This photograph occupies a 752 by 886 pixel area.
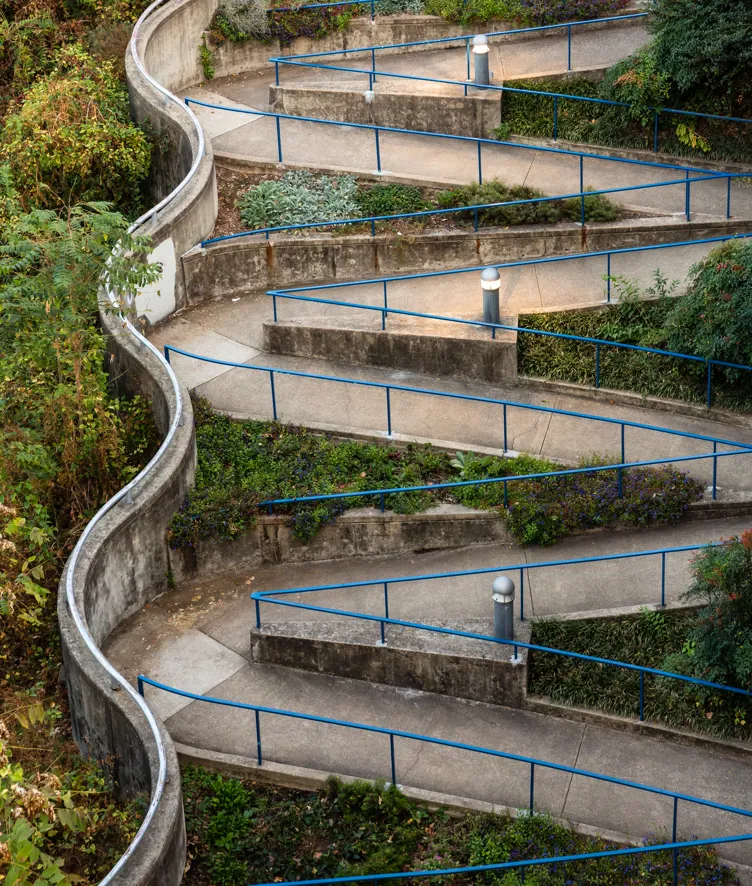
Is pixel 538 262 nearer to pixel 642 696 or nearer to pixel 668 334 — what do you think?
pixel 668 334

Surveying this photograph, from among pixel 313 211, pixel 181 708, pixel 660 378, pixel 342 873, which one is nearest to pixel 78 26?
pixel 313 211

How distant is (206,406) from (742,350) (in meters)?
6.38

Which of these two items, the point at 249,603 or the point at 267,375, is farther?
the point at 267,375

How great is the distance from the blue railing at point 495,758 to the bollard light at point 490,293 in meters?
5.85

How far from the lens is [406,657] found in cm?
1489

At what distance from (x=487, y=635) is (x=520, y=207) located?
289 inches

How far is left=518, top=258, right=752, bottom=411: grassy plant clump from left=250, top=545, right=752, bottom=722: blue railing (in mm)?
2651

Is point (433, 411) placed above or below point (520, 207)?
below

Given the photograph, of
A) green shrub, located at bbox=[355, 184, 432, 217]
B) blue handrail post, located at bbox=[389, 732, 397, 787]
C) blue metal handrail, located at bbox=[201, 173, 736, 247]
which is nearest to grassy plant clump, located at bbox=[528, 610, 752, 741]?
blue handrail post, located at bbox=[389, 732, 397, 787]

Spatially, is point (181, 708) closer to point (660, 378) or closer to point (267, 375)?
point (267, 375)

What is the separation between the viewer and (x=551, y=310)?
734 inches

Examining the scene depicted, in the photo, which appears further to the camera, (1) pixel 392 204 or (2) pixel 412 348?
(1) pixel 392 204

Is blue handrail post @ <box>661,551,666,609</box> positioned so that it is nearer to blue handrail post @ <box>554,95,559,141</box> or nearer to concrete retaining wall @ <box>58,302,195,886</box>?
concrete retaining wall @ <box>58,302,195,886</box>

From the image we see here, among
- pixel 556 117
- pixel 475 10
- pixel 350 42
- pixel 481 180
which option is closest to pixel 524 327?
pixel 481 180
